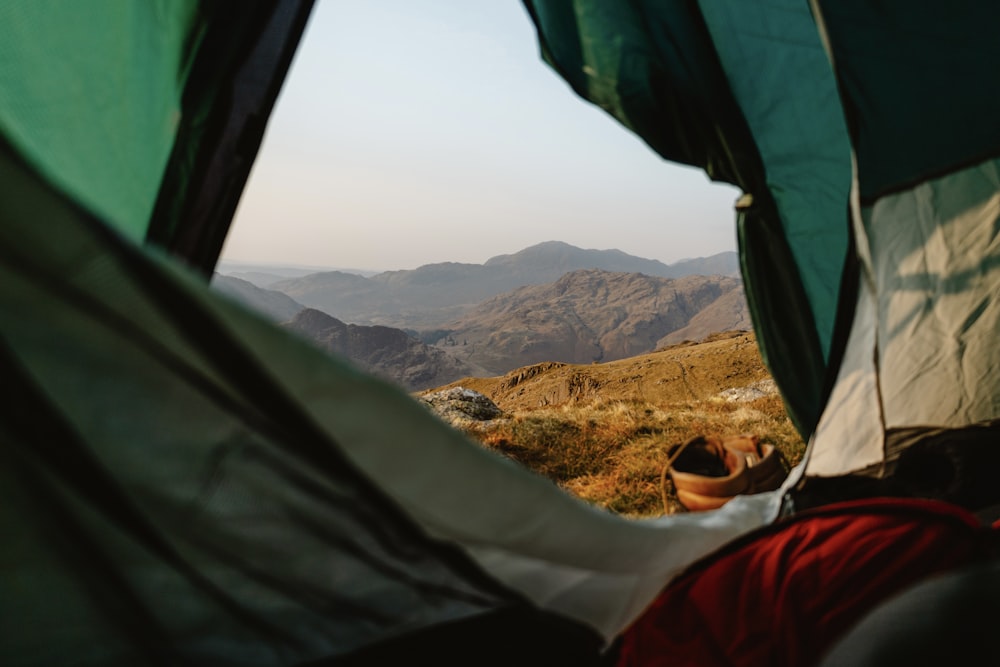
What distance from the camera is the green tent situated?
68 cm

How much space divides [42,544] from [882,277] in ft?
7.77

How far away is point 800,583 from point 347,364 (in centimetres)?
125

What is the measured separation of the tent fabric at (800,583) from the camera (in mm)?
1136

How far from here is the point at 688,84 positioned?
1.83 m

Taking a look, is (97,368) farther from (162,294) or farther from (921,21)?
(921,21)

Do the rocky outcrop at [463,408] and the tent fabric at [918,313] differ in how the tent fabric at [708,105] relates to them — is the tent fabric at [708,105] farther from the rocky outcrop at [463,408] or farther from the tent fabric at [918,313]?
the rocky outcrop at [463,408]

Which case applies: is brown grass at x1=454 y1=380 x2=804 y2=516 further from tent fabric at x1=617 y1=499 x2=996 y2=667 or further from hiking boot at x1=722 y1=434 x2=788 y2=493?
tent fabric at x1=617 y1=499 x2=996 y2=667

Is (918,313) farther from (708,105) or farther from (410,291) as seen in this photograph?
(410,291)

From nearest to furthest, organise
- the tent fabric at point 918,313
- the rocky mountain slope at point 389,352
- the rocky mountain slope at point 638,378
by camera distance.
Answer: the tent fabric at point 918,313
the rocky mountain slope at point 638,378
the rocky mountain slope at point 389,352

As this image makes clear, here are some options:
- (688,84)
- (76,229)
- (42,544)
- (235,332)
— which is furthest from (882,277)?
(42,544)

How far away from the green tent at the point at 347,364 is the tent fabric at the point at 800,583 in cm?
10

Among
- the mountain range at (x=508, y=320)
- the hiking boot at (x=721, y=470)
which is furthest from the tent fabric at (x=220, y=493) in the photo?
the mountain range at (x=508, y=320)

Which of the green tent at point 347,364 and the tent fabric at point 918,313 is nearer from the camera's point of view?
the green tent at point 347,364

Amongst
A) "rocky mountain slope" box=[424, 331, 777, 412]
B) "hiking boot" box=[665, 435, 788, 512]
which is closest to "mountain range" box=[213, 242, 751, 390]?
A: "rocky mountain slope" box=[424, 331, 777, 412]
